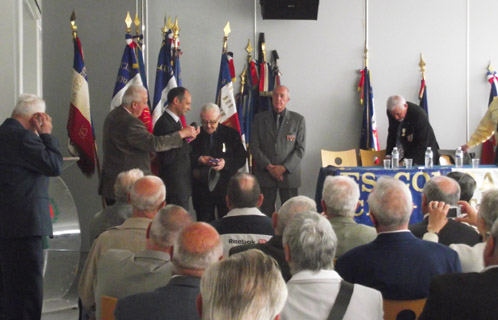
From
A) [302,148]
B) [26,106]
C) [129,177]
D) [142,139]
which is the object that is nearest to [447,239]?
[129,177]

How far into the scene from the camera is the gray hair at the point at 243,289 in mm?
1498

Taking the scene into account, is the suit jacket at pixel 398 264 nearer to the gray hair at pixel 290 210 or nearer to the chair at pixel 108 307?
the gray hair at pixel 290 210

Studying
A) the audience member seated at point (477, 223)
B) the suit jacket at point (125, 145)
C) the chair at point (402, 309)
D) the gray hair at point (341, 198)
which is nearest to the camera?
the chair at point (402, 309)

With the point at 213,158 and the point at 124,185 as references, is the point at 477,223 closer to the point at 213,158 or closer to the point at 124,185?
the point at 124,185

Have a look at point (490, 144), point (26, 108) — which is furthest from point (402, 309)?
point (490, 144)

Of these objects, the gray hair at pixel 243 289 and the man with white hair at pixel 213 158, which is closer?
A: the gray hair at pixel 243 289

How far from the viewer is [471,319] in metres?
1.93

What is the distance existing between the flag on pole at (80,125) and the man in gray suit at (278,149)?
5.58 feet

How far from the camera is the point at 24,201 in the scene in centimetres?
429

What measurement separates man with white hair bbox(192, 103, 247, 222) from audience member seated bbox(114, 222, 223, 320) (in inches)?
169

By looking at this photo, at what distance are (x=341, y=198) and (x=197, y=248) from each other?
1.54 m

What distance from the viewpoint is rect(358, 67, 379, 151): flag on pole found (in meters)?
8.14

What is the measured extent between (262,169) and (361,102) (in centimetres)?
179

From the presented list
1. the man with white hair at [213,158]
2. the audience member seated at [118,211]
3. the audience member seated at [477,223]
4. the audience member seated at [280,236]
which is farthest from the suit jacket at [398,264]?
the man with white hair at [213,158]
